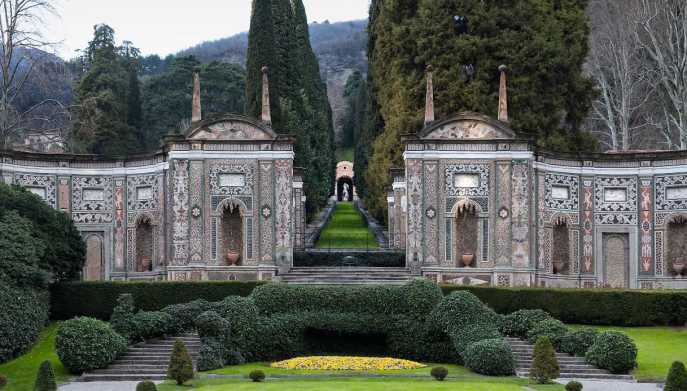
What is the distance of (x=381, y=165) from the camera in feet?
189

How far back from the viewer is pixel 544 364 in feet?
92.6

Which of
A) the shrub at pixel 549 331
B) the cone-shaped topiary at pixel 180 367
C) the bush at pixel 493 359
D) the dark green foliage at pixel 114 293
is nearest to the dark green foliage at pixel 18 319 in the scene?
the dark green foliage at pixel 114 293

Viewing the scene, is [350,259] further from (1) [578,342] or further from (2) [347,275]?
(1) [578,342]

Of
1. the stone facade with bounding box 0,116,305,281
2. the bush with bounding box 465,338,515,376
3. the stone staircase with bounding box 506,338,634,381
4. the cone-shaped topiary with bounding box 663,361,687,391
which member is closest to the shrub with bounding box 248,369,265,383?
the bush with bounding box 465,338,515,376

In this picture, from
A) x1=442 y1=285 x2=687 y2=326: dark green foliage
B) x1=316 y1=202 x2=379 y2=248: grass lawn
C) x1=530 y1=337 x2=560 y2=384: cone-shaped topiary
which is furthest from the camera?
x1=316 y1=202 x2=379 y2=248: grass lawn

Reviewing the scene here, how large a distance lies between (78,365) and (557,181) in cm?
2278

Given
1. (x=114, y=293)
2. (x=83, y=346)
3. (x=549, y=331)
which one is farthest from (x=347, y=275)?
(x=83, y=346)

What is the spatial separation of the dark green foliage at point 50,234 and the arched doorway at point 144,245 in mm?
6826

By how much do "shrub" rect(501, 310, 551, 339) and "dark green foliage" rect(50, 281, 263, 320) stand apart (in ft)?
28.9

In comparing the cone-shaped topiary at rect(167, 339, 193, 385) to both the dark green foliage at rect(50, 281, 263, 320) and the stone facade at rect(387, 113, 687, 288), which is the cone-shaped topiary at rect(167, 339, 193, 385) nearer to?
the dark green foliage at rect(50, 281, 263, 320)

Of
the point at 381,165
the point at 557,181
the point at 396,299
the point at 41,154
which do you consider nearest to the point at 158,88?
the point at 381,165

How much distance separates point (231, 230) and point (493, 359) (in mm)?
17349

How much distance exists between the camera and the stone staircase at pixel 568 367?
3022 cm

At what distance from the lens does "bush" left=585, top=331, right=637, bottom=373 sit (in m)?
30.2
